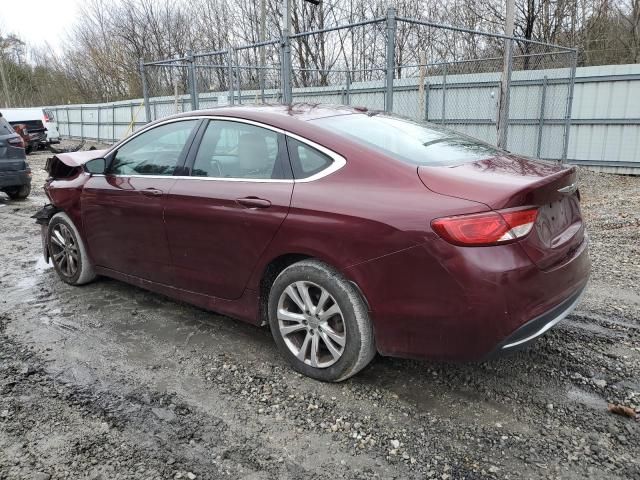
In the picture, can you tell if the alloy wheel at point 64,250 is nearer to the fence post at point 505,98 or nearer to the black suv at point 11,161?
the black suv at point 11,161

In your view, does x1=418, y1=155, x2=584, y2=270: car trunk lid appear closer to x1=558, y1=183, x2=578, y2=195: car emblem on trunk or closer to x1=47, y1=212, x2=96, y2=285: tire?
x1=558, y1=183, x2=578, y2=195: car emblem on trunk

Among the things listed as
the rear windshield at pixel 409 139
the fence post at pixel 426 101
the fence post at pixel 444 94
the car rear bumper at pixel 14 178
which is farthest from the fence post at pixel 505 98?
the car rear bumper at pixel 14 178

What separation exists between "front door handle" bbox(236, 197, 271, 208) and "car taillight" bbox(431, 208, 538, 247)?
3.56 ft

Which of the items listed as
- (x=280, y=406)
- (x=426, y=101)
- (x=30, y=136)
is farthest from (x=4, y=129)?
(x=30, y=136)

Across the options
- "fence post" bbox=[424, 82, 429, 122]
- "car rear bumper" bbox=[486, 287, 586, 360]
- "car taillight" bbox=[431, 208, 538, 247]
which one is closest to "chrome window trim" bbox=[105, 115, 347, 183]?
"car taillight" bbox=[431, 208, 538, 247]

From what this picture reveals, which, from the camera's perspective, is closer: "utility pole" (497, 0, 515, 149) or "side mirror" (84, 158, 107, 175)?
"side mirror" (84, 158, 107, 175)

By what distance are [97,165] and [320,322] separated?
8.08ft

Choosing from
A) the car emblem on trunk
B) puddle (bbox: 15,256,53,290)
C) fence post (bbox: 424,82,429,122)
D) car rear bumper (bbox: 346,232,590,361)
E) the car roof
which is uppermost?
fence post (bbox: 424,82,429,122)

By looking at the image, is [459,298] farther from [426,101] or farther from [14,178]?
[426,101]

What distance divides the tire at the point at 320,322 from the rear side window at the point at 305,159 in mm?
520

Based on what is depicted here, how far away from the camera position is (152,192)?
12.3 ft

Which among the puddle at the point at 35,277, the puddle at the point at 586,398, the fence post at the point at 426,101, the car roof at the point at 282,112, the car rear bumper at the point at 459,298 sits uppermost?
the fence post at the point at 426,101

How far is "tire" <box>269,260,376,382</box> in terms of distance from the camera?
279 centimetres

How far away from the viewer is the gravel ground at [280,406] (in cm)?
237
